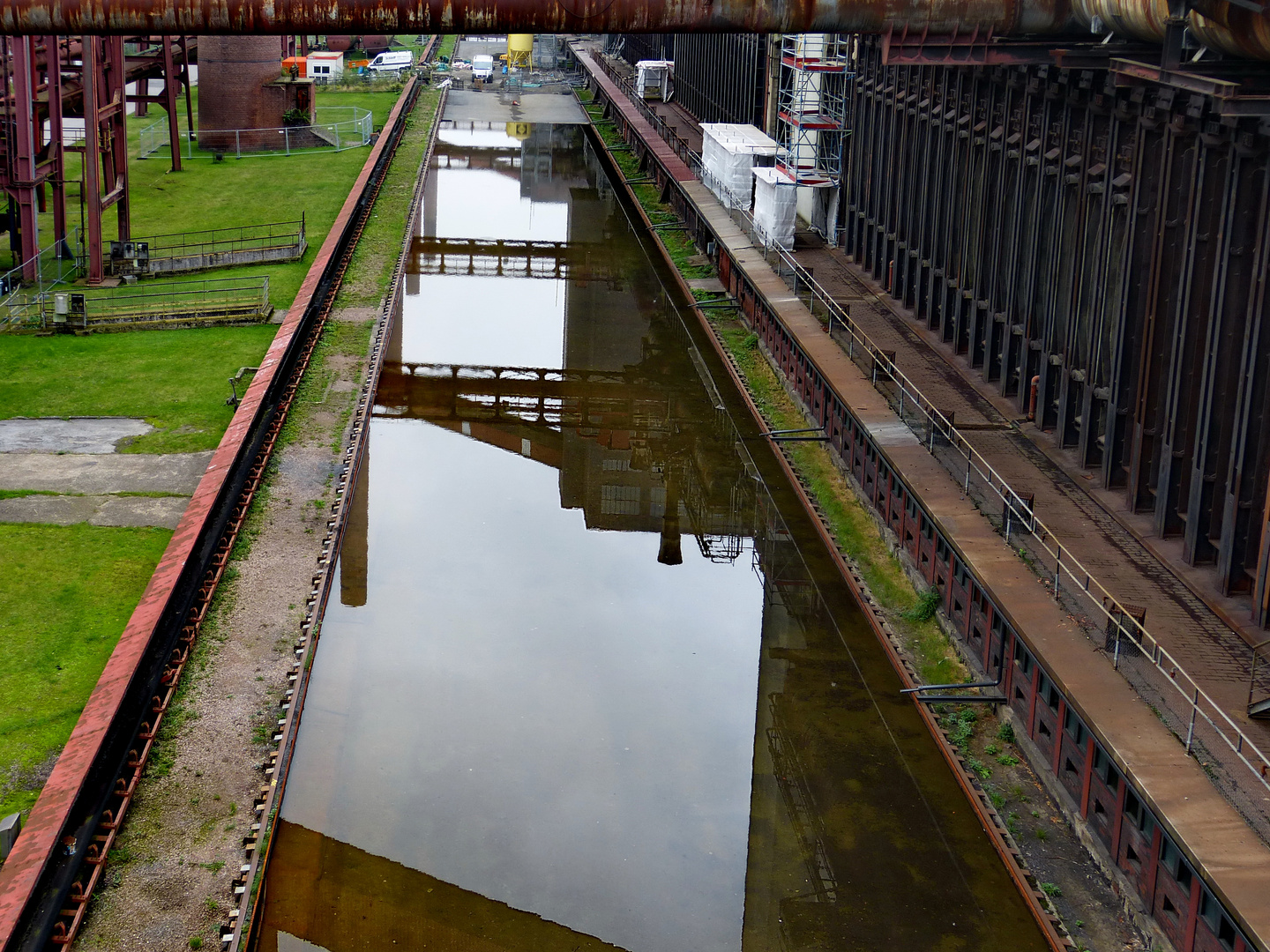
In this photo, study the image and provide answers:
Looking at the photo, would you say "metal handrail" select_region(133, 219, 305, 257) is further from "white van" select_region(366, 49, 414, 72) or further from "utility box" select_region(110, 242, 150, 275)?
"white van" select_region(366, 49, 414, 72)

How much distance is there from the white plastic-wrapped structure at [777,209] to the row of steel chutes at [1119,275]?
476 centimetres

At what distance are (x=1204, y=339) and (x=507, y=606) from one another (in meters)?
9.52

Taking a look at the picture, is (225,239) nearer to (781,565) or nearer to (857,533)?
(781,565)

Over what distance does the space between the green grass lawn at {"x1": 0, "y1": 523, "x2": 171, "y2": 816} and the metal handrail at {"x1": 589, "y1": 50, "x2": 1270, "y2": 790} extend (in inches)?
415

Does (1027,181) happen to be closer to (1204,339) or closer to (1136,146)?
(1136,146)

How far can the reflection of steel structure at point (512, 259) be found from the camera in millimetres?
41688

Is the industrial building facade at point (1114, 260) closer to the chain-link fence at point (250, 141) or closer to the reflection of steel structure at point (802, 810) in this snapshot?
the reflection of steel structure at point (802, 810)

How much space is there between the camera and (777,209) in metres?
35.4

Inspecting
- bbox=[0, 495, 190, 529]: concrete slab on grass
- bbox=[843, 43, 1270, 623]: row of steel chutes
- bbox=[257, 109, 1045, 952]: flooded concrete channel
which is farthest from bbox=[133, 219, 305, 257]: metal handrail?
bbox=[843, 43, 1270, 623]: row of steel chutes

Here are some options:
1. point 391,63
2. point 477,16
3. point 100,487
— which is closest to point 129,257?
point 100,487

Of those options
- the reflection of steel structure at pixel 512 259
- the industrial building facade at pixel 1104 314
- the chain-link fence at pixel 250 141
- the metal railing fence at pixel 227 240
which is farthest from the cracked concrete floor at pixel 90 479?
the chain-link fence at pixel 250 141

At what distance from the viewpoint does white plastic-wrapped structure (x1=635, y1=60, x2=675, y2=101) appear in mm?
72750

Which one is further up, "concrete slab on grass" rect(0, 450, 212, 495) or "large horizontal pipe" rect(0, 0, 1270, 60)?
"large horizontal pipe" rect(0, 0, 1270, 60)

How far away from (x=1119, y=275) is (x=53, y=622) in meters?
14.6
